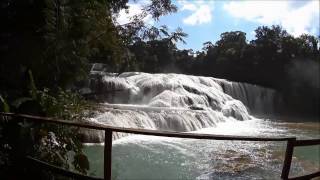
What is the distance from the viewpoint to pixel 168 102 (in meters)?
26.9

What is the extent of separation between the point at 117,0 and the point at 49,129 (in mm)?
4614

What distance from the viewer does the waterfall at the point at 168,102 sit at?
1956cm

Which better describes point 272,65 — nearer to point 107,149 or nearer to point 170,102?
point 170,102

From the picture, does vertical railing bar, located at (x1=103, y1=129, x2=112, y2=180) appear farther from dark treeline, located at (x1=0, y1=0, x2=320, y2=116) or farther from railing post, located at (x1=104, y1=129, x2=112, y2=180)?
dark treeline, located at (x1=0, y1=0, x2=320, y2=116)

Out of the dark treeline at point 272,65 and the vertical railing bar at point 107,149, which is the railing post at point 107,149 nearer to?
the vertical railing bar at point 107,149

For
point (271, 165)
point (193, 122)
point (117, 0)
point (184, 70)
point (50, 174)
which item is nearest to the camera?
point (50, 174)

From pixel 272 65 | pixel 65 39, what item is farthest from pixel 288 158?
pixel 272 65

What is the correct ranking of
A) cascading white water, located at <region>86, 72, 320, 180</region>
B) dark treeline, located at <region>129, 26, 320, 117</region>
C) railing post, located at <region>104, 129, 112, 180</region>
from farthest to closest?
dark treeline, located at <region>129, 26, 320, 117</region> → cascading white water, located at <region>86, 72, 320, 180</region> → railing post, located at <region>104, 129, 112, 180</region>

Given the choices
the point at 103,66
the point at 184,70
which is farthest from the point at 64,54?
the point at 184,70

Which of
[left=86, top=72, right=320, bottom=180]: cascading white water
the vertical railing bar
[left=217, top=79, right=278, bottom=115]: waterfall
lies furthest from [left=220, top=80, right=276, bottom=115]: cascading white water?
the vertical railing bar

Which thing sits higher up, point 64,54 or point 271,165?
point 64,54

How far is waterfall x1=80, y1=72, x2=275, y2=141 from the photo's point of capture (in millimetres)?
19561

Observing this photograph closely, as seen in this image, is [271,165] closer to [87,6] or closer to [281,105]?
[87,6]

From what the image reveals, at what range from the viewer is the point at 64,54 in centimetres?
684
